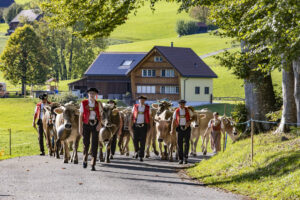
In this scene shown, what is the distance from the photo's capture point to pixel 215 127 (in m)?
→ 22.9

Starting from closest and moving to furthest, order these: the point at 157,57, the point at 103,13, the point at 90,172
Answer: the point at 90,172
the point at 103,13
the point at 157,57

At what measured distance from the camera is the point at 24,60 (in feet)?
293

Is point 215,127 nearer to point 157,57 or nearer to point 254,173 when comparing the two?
point 254,173

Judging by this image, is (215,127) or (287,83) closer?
(287,83)

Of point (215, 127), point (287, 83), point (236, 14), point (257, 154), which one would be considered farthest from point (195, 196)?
point (215, 127)

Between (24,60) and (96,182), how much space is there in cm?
7818

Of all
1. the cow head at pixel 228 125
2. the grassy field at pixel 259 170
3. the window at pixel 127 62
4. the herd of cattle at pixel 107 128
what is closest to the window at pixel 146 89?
the window at pixel 127 62

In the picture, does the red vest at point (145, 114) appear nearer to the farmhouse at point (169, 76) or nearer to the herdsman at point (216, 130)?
the herdsman at point (216, 130)

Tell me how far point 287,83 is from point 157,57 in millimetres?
65609

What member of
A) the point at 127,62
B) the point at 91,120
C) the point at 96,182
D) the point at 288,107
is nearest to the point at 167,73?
the point at 127,62

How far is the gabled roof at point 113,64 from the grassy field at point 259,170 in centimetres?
6920

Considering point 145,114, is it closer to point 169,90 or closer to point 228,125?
point 228,125

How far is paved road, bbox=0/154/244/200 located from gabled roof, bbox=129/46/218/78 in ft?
212

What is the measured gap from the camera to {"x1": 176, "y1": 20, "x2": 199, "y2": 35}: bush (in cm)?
17112
